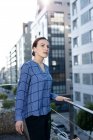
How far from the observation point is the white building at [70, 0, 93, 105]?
122ft

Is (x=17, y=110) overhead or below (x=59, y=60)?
below

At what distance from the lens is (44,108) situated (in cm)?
297

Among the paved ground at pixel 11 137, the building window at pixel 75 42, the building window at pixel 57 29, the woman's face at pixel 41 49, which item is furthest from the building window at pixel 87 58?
the woman's face at pixel 41 49

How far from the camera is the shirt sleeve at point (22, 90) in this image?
282 cm

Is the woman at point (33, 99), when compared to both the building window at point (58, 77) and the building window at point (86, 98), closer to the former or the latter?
the building window at point (86, 98)

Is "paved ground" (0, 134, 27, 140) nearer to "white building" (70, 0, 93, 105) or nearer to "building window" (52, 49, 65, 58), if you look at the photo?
"white building" (70, 0, 93, 105)

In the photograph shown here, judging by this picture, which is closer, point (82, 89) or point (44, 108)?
point (44, 108)

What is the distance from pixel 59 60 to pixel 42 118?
6064cm

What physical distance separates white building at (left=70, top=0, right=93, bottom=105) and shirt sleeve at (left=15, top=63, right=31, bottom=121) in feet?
113

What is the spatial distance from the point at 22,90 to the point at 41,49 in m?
0.51

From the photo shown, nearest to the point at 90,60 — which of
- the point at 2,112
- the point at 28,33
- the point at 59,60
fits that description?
the point at 59,60

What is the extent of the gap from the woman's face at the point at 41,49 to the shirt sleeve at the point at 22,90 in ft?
0.77

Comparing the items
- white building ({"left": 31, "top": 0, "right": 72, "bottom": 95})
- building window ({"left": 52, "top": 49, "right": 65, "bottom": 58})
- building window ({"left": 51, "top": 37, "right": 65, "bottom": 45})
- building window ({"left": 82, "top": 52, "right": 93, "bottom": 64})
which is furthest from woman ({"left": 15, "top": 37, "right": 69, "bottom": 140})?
building window ({"left": 52, "top": 49, "right": 65, "bottom": 58})

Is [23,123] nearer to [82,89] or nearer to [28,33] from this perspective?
[82,89]
